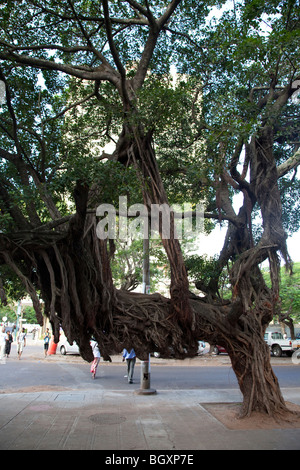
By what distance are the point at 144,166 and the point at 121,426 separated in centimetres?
434

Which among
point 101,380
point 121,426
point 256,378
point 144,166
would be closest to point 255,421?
point 256,378

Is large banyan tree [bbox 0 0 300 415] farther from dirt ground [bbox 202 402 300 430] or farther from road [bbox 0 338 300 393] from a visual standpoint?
Answer: road [bbox 0 338 300 393]

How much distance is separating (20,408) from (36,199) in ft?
13.1

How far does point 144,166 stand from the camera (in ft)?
21.9

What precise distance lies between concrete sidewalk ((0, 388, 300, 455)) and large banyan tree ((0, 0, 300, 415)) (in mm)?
1065

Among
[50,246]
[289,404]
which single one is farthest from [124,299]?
[289,404]

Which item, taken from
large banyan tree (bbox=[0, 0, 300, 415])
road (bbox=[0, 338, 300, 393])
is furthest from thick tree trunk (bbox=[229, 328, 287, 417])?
road (bbox=[0, 338, 300, 393])

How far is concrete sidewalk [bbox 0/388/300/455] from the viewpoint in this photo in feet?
16.1

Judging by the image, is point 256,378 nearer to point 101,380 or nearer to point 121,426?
point 121,426

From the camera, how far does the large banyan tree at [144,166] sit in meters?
5.85

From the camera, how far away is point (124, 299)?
6562mm

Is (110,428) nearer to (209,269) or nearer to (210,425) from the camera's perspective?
(210,425)

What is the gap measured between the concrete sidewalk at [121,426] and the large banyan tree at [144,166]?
1065mm

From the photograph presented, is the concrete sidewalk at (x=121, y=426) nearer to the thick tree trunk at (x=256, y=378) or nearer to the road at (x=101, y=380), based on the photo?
the thick tree trunk at (x=256, y=378)
